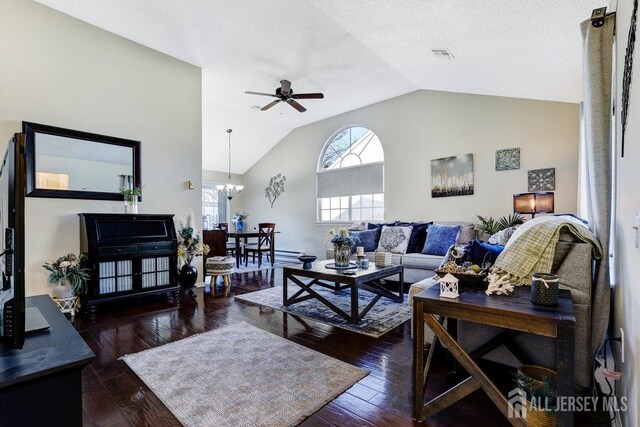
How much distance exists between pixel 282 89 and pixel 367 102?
7.46 feet

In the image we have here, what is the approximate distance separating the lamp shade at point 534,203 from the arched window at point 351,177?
104 inches

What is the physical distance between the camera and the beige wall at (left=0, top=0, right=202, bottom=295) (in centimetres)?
315

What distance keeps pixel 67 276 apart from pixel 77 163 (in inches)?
52.0

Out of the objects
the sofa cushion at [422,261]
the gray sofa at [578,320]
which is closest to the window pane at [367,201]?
the sofa cushion at [422,261]

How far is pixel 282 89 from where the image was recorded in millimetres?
4523

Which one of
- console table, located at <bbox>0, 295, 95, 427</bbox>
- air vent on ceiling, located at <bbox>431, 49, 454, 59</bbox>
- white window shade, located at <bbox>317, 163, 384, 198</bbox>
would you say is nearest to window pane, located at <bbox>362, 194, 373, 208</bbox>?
white window shade, located at <bbox>317, 163, 384, 198</bbox>

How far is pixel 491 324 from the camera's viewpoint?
1305 millimetres

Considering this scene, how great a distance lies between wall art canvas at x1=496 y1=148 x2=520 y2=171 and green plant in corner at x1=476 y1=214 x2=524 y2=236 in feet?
2.41

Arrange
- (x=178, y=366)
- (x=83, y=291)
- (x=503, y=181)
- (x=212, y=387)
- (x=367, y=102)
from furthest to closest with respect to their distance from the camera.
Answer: (x=367, y=102) < (x=503, y=181) < (x=83, y=291) < (x=178, y=366) < (x=212, y=387)

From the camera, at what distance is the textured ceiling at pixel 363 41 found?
2.52 m

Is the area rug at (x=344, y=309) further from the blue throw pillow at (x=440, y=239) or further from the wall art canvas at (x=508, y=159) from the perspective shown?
the wall art canvas at (x=508, y=159)

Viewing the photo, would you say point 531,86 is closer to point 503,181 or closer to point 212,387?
point 503,181

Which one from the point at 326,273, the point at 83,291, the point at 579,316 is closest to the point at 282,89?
the point at 326,273

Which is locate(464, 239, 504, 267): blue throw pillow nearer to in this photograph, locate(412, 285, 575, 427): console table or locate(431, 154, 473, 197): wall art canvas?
locate(412, 285, 575, 427): console table
